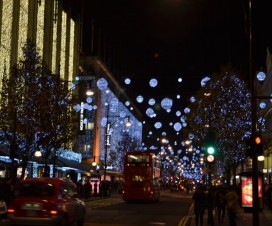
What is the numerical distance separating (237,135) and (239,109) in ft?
7.49

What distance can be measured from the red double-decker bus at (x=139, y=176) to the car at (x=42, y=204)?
26268 millimetres

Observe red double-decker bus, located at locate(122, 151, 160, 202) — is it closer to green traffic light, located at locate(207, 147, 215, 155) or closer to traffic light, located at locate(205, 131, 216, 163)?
traffic light, located at locate(205, 131, 216, 163)

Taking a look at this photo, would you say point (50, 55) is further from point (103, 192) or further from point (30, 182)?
point (30, 182)

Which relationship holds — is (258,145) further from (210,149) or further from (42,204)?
(42,204)

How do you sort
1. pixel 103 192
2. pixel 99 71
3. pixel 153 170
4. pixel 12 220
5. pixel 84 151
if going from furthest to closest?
pixel 99 71 < pixel 84 151 < pixel 103 192 < pixel 153 170 < pixel 12 220

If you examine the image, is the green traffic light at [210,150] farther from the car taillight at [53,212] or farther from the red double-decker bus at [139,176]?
the red double-decker bus at [139,176]

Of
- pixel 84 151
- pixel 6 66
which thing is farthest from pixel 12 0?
pixel 84 151

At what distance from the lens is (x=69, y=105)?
4409 cm

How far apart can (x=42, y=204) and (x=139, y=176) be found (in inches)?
1097

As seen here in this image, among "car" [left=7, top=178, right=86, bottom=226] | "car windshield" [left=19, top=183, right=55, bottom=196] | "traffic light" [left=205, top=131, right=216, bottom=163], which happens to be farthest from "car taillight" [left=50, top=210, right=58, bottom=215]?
"traffic light" [left=205, top=131, right=216, bottom=163]

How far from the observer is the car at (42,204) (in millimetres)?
17797

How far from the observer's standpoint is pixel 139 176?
149 feet

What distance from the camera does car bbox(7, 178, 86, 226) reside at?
1780cm

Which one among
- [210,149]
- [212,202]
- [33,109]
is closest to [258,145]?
[212,202]
